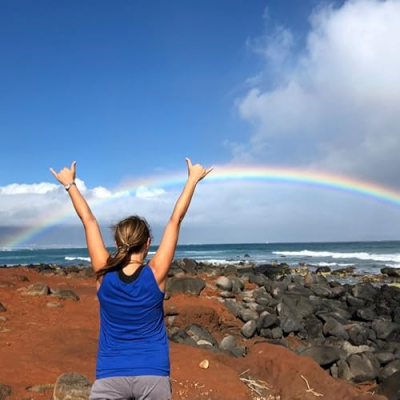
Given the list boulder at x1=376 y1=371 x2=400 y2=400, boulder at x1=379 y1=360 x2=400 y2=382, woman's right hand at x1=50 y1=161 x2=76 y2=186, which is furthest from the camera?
boulder at x1=379 y1=360 x2=400 y2=382

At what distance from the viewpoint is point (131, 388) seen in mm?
2770

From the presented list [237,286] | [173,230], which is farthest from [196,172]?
[237,286]

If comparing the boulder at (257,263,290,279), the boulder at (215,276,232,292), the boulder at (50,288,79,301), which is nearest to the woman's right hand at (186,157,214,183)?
the boulder at (50,288,79,301)

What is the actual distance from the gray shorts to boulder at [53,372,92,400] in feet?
9.75

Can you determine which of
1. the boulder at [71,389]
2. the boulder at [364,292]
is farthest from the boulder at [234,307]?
the boulder at [71,389]

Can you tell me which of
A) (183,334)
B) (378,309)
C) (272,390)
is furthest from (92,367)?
(378,309)

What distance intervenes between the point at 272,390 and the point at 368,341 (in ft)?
23.9

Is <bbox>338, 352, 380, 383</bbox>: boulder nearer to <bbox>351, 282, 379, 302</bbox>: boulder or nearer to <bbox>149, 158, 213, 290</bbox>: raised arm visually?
<bbox>149, 158, 213, 290</bbox>: raised arm

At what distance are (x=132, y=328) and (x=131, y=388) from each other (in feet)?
1.14

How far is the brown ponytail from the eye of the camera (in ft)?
9.20

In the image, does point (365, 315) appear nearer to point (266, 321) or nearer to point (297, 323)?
point (297, 323)

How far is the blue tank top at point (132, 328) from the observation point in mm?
2766

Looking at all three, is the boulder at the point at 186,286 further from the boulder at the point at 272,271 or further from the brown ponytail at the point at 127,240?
the brown ponytail at the point at 127,240

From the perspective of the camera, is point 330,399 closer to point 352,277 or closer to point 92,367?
point 92,367
